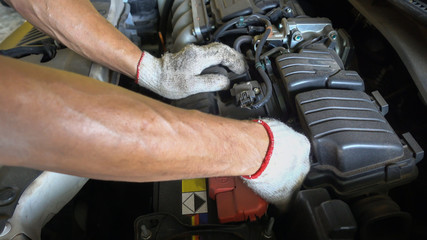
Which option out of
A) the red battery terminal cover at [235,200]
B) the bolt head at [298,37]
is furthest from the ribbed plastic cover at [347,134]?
the bolt head at [298,37]

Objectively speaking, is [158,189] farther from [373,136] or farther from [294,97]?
[373,136]

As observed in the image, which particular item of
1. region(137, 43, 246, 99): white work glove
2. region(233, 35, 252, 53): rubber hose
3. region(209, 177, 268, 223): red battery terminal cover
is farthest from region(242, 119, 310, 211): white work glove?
region(233, 35, 252, 53): rubber hose

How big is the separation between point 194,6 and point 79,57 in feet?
1.95

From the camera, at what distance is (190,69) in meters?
1.00

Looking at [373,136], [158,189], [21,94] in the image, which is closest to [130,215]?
[158,189]

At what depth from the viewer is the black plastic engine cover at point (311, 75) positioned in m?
0.88

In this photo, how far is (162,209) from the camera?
86 cm

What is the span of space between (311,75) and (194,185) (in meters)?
0.52

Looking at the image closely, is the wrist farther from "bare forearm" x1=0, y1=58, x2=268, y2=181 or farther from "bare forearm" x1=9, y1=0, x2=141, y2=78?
"bare forearm" x1=0, y1=58, x2=268, y2=181

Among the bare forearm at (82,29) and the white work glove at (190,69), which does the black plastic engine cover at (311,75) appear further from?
the bare forearm at (82,29)

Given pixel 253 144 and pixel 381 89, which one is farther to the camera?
pixel 381 89

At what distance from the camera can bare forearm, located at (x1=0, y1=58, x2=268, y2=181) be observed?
472mm

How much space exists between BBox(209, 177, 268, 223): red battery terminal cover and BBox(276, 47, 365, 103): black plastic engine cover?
1.08 feet

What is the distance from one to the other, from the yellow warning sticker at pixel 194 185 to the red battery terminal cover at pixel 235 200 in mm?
54
